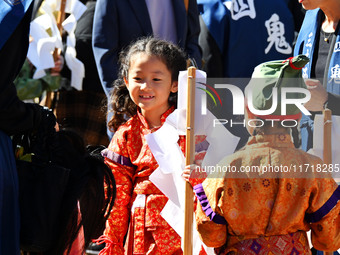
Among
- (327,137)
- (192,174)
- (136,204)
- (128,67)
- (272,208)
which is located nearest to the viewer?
(272,208)

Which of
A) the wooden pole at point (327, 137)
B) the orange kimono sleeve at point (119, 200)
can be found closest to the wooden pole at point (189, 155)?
the orange kimono sleeve at point (119, 200)

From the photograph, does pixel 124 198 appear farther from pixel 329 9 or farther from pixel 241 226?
pixel 329 9

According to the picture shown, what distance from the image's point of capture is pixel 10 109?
133 inches

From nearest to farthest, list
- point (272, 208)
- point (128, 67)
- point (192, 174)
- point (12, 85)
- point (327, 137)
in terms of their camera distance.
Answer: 1. point (12, 85)
2. point (272, 208)
3. point (192, 174)
4. point (327, 137)
5. point (128, 67)

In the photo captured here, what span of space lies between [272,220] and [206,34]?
138 inches

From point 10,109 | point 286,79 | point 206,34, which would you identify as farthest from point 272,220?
point 206,34

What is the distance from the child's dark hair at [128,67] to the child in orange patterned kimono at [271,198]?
1053mm

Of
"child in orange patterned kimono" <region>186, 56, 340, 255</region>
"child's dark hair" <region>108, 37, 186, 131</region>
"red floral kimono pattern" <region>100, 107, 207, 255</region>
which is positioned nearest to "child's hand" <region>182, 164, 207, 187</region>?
"child in orange patterned kimono" <region>186, 56, 340, 255</region>

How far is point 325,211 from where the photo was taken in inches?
138

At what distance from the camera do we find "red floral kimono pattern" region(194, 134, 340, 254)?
3.52 metres

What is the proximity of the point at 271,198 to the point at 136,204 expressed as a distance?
999mm

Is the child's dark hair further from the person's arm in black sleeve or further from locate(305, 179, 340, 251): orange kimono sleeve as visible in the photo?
locate(305, 179, 340, 251): orange kimono sleeve

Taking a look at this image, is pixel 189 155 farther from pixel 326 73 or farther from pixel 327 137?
pixel 326 73

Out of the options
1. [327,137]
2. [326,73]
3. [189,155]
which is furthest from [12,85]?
[326,73]
